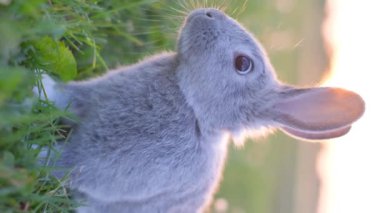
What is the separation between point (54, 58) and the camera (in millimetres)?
1799

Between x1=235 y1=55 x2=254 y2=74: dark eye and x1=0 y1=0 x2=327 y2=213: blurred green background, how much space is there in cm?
36

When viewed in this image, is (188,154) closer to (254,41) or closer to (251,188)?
(254,41)

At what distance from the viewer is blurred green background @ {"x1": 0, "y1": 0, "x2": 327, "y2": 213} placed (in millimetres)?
1386

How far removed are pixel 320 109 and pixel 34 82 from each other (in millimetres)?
889

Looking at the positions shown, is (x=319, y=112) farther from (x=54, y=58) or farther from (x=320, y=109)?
(x=54, y=58)

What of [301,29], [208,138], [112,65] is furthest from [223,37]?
[301,29]

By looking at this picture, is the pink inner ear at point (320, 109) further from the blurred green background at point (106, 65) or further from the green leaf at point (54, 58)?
the green leaf at point (54, 58)

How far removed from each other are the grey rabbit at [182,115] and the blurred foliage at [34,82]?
0.10 metres

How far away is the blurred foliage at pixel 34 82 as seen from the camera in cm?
134

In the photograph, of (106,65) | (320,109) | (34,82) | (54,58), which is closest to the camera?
(34,82)

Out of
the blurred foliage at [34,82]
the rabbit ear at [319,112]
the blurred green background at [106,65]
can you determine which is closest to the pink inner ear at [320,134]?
the rabbit ear at [319,112]

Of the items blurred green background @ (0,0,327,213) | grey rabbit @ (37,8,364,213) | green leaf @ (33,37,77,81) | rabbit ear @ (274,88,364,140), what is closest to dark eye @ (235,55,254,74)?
grey rabbit @ (37,8,364,213)

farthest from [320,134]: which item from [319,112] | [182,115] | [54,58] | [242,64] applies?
[54,58]

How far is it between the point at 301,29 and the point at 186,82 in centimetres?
318
